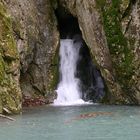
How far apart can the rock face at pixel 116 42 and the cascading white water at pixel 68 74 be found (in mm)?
3688

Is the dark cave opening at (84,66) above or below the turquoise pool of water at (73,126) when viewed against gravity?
above

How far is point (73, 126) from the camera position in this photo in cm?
1917

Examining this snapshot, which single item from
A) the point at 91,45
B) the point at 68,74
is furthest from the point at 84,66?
the point at 91,45

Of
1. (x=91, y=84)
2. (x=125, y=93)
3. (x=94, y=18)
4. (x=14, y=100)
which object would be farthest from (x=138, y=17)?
(x=14, y=100)

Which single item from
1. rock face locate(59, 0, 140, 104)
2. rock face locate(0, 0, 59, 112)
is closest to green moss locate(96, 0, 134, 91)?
rock face locate(59, 0, 140, 104)

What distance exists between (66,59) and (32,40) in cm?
382

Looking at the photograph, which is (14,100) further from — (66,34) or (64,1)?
(66,34)

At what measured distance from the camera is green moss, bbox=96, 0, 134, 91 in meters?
28.0

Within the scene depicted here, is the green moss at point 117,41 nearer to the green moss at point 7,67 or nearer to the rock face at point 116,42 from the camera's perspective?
the rock face at point 116,42

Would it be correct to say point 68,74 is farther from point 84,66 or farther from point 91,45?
point 91,45

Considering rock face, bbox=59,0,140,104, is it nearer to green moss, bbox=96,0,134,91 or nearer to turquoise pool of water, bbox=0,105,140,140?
green moss, bbox=96,0,134,91

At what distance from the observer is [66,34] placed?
3631 centimetres

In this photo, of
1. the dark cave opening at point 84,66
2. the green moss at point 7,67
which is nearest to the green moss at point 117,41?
the dark cave opening at point 84,66

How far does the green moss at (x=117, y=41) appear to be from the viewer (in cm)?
2805
